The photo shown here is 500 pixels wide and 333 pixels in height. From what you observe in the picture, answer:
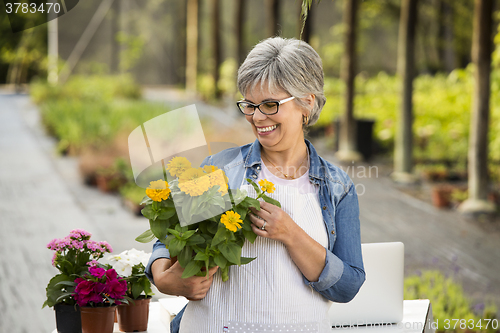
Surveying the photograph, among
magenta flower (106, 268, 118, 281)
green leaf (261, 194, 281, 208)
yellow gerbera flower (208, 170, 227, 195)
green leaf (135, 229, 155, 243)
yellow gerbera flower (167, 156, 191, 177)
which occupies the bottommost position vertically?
magenta flower (106, 268, 118, 281)

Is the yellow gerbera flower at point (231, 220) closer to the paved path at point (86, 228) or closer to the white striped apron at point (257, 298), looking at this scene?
the white striped apron at point (257, 298)

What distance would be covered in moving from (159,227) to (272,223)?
0.22 meters

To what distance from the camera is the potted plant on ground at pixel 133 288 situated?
1770mm

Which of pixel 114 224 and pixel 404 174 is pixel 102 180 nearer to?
pixel 114 224

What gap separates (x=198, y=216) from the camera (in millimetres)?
1034

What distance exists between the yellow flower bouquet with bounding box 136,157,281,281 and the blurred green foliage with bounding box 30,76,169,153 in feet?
→ 20.2

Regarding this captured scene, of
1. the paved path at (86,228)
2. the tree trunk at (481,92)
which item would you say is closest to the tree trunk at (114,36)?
the paved path at (86,228)

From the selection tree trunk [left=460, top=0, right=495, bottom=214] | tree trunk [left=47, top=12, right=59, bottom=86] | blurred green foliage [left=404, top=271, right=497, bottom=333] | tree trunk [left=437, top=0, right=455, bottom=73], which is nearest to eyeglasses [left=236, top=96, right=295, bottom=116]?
blurred green foliage [left=404, top=271, right=497, bottom=333]

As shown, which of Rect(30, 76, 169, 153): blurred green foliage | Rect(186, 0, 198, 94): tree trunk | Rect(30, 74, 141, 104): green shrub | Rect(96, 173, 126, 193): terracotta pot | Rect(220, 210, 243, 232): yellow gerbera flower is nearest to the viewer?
Rect(220, 210, 243, 232): yellow gerbera flower

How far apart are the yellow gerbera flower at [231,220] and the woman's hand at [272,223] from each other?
0.20ft

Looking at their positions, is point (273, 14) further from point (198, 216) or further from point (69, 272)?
point (198, 216)

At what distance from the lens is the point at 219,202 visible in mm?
1012

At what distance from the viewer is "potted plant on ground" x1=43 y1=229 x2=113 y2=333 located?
5.57 ft

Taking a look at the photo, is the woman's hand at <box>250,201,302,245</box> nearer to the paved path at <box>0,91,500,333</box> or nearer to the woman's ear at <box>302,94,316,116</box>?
the woman's ear at <box>302,94,316,116</box>
